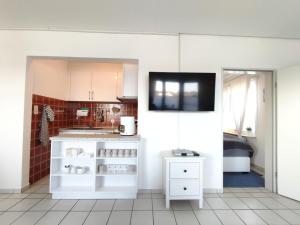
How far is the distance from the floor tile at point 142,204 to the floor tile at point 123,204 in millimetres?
65

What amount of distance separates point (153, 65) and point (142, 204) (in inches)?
81.4

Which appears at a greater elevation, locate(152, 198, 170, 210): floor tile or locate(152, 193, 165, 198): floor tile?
locate(152, 198, 170, 210): floor tile

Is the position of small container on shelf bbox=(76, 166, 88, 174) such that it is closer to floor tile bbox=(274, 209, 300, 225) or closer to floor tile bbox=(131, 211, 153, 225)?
floor tile bbox=(131, 211, 153, 225)

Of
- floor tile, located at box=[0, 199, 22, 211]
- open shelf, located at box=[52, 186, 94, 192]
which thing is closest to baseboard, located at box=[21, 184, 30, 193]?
floor tile, located at box=[0, 199, 22, 211]

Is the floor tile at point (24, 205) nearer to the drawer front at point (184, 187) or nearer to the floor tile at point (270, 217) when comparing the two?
the drawer front at point (184, 187)

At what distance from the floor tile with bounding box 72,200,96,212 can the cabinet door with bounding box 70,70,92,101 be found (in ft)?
8.39

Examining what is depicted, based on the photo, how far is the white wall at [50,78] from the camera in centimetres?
349

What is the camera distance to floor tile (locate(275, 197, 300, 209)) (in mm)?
2666

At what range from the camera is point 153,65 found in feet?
10.3

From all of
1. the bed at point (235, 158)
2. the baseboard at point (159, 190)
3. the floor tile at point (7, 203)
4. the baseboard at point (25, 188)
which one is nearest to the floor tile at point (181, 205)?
the baseboard at point (159, 190)

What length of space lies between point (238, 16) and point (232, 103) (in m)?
3.61

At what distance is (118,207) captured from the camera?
2.54 meters

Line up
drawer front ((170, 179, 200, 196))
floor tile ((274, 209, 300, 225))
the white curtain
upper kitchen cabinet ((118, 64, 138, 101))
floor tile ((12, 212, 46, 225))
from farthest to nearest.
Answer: the white curtain → upper kitchen cabinet ((118, 64, 138, 101)) → drawer front ((170, 179, 200, 196)) → floor tile ((274, 209, 300, 225)) → floor tile ((12, 212, 46, 225))

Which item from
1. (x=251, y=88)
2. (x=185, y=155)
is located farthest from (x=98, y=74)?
(x=251, y=88)
